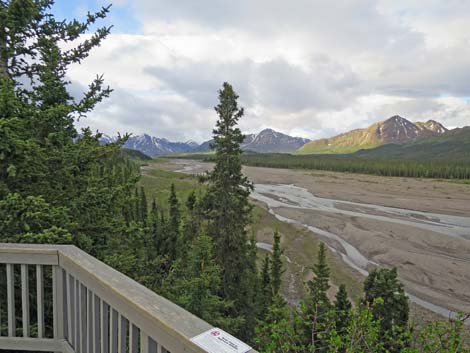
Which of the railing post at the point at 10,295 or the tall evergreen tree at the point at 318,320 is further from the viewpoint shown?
the tall evergreen tree at the point at 318,320

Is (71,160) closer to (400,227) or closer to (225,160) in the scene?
(225,160)

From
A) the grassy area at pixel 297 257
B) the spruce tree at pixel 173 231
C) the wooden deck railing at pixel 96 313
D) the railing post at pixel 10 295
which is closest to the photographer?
the wooden deck railing at pixel 96 313

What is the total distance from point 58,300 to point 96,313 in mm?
628

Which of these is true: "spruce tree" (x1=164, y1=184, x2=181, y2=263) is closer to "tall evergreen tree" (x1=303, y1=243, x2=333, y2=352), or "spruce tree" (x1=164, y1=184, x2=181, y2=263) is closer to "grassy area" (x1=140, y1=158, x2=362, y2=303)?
"grassy area" (x1=140, y1=158, x2=362, y2=303)

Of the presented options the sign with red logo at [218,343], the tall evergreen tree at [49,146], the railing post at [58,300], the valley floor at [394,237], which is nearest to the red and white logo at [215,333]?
the sign with red logo at [218,343]

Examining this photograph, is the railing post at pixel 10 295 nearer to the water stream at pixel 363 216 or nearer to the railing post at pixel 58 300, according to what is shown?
the railing post at pixel 58 300

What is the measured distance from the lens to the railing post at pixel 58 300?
260cm

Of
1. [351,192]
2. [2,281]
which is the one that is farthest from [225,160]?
[351,192]

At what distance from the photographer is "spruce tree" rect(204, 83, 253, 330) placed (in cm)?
1382

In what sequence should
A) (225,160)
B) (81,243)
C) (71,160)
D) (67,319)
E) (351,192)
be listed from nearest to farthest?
(67,319)
(81,243)
(71,160)
(225,160)
(351,192)

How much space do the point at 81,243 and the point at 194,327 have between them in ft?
15.6

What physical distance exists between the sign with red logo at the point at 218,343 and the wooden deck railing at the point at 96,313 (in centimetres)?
3

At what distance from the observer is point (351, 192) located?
2195 inches

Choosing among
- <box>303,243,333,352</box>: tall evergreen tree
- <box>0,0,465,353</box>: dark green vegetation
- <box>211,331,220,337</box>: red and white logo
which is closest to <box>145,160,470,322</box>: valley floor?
<box>303,243,333,352</box>: tall evergreen tree
